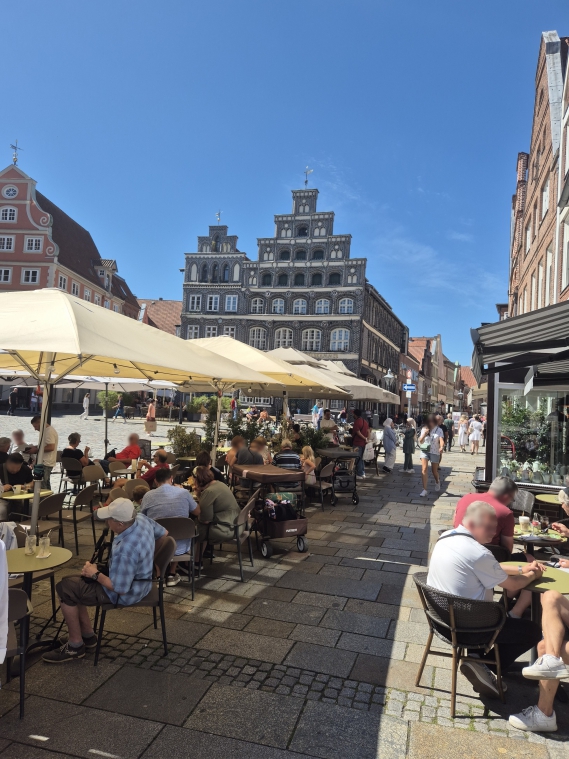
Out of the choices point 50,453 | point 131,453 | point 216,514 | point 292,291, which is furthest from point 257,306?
point 216,514

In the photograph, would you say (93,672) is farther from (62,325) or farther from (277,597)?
(62,325)

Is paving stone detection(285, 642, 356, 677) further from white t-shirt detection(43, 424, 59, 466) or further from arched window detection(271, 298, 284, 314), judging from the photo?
arched window detection(271, 298, 284, 314)

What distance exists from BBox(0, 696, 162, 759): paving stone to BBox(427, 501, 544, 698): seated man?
1982 millimetres

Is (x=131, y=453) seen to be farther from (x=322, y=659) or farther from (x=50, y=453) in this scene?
(x=322, y=659)

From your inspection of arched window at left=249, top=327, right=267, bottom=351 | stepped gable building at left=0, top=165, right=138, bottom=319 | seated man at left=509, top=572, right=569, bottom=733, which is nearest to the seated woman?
seated man at left=509, top=572, right=569, bottom=733

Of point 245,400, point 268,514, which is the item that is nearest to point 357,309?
point 245,400

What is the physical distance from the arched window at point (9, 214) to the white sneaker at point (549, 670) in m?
44.5

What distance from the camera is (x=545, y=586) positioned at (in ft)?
12.1

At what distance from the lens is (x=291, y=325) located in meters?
52.1

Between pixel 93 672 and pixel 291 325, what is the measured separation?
49.0 metres

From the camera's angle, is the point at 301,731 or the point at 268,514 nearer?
the point at 301,731

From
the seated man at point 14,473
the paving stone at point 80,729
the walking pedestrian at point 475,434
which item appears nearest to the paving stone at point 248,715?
the paving stone at point 80,729

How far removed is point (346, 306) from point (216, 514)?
46.2 meters

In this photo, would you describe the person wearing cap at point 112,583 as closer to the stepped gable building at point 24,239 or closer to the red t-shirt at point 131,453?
the red t-shirt at point 131,453
